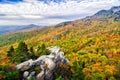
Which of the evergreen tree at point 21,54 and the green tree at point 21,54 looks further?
the evergreen tree at point 21,54

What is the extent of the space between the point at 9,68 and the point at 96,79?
49.8 metres

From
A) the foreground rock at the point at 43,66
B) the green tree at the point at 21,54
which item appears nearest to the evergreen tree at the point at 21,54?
the green tree at the point at 21,54

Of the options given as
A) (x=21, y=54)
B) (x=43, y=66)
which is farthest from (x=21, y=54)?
(x=43, y=66)

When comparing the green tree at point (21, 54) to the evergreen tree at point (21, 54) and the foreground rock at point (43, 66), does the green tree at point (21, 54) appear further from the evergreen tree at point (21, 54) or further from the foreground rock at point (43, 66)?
the foreground rock at point (43, 66)

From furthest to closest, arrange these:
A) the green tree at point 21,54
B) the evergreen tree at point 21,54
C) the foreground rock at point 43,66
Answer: the evergreen tree at point 21,54, the green tree at point 21,54, the foreground rock at point 43,66

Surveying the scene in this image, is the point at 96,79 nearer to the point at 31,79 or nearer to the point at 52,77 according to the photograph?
the point at 52,77

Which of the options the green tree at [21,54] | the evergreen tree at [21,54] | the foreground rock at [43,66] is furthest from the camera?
the evergreen tree at [21,54]

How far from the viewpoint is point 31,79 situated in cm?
8944

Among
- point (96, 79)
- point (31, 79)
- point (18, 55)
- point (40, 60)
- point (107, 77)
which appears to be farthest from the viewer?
point (107, 77)

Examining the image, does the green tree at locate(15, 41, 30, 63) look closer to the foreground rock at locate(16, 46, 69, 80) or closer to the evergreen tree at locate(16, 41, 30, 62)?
the evergreen tree at locate(16, 41, 30, 62)

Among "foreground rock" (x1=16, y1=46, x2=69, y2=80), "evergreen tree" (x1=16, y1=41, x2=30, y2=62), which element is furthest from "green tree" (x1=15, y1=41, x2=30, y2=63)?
"foreground rock" (x1=16, y1=46, x2=69, y2=80)

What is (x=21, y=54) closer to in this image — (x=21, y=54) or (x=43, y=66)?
(x=21, y=54)

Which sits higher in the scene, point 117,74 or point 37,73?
point 37,73

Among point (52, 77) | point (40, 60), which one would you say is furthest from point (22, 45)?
point (52, 77)
